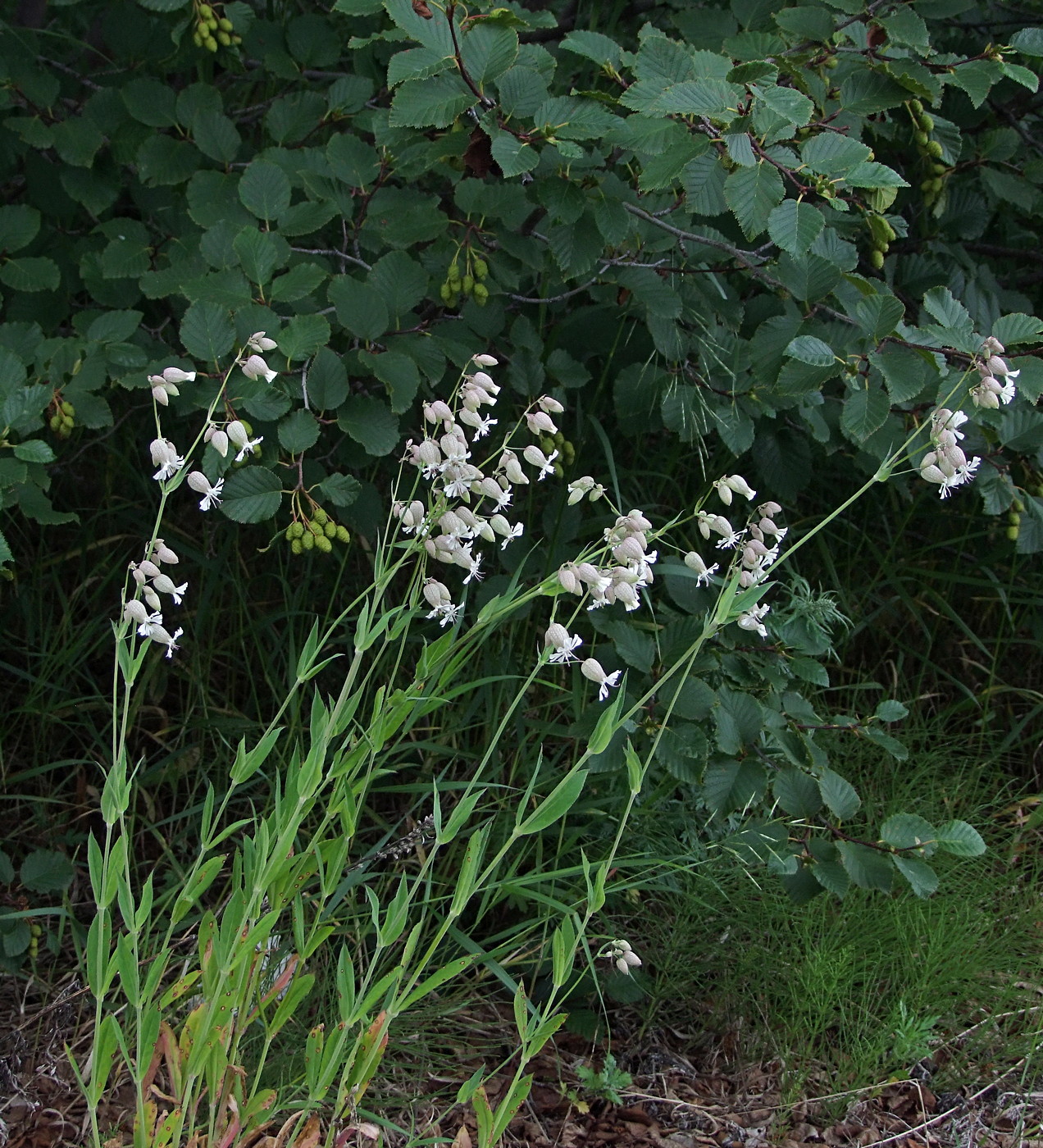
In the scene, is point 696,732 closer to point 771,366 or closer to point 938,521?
point 771,366

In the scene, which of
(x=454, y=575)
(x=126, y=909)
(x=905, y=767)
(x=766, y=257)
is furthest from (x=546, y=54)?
(x=905, y=767)

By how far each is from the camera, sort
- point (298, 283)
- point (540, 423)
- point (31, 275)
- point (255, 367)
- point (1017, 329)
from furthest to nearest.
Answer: point (31, 275), point (298, 283), point (1017, 329), point (540, 423), point (255, 367)

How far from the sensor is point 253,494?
193 cm

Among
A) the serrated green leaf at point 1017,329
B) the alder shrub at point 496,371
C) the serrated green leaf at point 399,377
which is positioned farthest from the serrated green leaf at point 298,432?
the serrated green leaf at point 1017,329

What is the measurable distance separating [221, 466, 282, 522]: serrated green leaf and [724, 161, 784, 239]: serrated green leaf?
0.78 metres

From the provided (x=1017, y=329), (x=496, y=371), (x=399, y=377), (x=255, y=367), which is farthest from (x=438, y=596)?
(x=496, y=371)

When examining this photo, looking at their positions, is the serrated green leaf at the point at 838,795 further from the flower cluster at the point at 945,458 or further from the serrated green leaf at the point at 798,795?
the flower cluster at the point at 945,458

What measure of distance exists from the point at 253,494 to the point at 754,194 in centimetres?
86

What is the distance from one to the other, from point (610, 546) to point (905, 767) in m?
1.43

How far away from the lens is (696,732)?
6.45ft

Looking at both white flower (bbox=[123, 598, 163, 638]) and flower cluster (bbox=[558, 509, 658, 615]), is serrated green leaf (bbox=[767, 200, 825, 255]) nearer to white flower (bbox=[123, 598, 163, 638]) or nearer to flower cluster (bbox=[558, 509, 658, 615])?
flower cluster (bbox=[558, 509, 658, 615])

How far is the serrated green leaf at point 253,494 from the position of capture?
74.4 inches

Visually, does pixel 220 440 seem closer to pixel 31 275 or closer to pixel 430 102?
pixel 430 102

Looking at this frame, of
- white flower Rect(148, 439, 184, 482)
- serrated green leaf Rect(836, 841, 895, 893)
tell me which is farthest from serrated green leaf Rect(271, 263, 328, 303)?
serrated green leaf Rect(836, 841, 895, 893)
